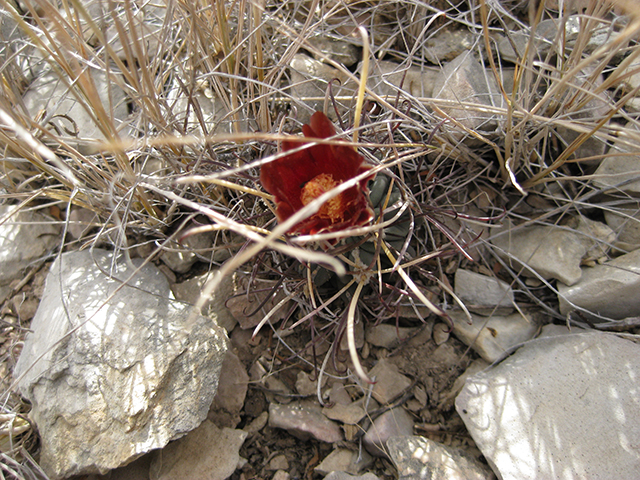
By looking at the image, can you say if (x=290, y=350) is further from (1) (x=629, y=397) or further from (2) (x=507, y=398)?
(1) (x=629, y=397)

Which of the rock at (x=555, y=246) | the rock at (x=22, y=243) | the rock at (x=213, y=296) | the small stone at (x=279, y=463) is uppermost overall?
the rock at (x=22, y=243)

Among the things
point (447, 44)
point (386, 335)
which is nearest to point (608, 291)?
point (386, 335)

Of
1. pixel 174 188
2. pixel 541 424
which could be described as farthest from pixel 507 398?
pixel 174 188

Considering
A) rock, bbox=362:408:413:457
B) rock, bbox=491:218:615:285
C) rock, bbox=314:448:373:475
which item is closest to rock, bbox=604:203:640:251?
rock, bbox=491:218:615:285

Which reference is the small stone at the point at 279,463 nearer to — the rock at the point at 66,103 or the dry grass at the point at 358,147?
the dry grass at the point at 358,147

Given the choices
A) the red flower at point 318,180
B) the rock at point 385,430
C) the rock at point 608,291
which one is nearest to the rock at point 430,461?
the rock at point 385,430

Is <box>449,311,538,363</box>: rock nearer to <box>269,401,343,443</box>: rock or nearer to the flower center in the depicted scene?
<box>269,401,343,443</box>: rock

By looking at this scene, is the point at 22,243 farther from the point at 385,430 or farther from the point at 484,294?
the point at 484,294
